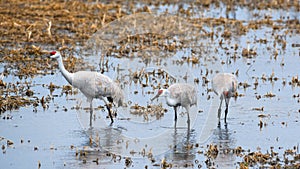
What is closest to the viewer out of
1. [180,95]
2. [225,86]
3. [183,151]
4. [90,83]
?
[183,151]

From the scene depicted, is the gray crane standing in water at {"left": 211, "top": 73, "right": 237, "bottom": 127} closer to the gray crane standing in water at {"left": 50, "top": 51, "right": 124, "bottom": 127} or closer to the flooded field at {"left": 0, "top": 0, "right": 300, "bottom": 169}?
the flooded field at {"left": 0, "top": 0, "right": 300, "bottom": 169}

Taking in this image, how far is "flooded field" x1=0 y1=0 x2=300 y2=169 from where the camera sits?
9.41 metres

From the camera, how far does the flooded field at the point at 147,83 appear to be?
941cm

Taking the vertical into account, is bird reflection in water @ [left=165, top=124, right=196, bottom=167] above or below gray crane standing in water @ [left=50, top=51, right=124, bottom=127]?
below

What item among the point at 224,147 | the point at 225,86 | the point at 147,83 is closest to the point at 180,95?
the point at 225,86

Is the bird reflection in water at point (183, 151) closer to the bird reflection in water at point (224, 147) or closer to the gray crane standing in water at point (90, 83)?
the bird reflection in water at point (224, 147)

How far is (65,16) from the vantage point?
68.0 feet

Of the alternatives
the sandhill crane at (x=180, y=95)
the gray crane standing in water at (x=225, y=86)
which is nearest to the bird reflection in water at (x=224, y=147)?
the sandhill crane at (x=180, y=95)

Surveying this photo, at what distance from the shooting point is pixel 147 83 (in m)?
13.6

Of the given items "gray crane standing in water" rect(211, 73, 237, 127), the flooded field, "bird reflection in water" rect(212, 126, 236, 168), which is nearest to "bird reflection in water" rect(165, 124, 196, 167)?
the flooded field

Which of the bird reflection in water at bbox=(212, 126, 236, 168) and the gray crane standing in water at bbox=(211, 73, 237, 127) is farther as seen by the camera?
the gray crane standing in water at bbox=(211, 73, 237, 127)

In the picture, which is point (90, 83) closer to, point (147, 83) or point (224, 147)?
point (224, 147)

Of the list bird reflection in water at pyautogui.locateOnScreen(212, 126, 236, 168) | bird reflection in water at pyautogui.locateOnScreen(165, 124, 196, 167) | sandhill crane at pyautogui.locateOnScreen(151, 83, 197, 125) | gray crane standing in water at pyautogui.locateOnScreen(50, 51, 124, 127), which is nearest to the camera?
bird reflection in water at pyautogui.locateOnScreen(212, 126, 236, 168)

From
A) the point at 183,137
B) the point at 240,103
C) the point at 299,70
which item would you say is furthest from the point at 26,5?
the point at 183,137
